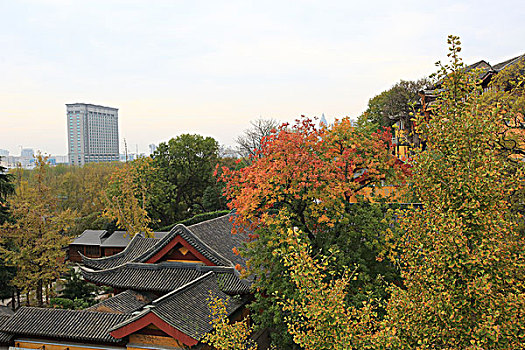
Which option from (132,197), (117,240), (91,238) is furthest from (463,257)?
(91,238)

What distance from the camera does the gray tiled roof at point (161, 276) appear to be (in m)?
11.9

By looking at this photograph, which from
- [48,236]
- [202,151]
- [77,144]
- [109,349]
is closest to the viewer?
[109,349]

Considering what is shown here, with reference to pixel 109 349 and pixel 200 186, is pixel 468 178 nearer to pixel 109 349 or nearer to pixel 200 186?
pixel 109 349

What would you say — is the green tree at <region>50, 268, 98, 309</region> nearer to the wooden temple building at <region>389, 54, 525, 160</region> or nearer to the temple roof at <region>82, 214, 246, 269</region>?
the temple roof at <region>82, 214, 246, 269</region>

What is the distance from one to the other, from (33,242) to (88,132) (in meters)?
76.7

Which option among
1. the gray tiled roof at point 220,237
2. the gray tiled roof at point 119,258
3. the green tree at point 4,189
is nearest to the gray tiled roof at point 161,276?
the gray tiled roof at point 220,237

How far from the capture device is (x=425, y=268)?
11.9 feet

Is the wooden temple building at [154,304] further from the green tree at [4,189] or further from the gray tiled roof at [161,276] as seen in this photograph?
the green tree at [4,189]

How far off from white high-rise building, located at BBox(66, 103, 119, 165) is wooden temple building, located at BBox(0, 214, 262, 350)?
266 ft

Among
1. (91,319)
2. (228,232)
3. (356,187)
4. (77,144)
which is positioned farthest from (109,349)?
(77,144)

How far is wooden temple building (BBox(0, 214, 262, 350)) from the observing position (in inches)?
379

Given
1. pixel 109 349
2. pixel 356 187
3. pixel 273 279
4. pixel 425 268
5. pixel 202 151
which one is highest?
pixel 202 151

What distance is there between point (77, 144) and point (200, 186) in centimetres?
6632

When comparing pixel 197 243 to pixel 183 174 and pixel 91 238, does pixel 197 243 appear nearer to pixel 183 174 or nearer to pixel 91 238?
pixel 91 238
